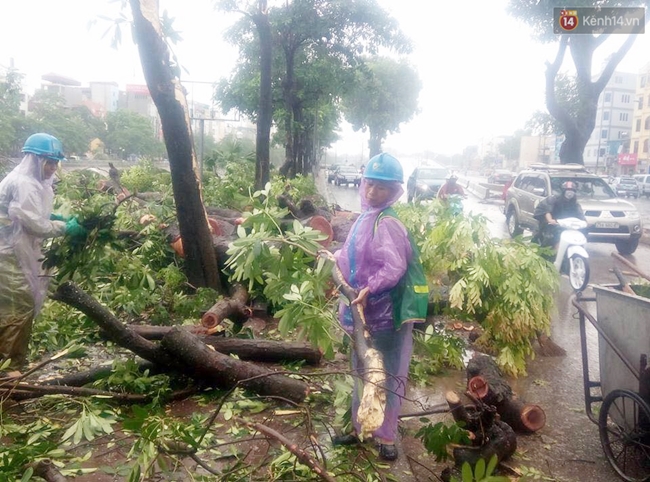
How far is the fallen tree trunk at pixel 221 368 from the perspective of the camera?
417 centimetres

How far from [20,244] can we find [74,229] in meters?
0.42

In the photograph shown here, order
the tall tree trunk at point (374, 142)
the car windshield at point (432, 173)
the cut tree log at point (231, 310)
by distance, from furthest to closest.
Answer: the tall tree trunk at point (374, 142) < the car windshield at point (432, 173) < the cut tree log at point (231, 310)

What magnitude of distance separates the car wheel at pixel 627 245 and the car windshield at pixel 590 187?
1250 mm

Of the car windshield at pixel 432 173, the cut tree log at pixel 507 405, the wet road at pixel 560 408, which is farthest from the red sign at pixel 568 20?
the cut tree log at pixel 507 405

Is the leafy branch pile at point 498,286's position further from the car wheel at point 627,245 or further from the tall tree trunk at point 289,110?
the tall tree trunk at point 289,110

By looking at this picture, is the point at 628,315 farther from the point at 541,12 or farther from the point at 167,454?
the point at 541,12

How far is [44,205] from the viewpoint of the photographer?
4.52m

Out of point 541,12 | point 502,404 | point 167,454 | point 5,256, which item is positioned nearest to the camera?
point 167,454

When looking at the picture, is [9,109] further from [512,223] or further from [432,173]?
[432,173]

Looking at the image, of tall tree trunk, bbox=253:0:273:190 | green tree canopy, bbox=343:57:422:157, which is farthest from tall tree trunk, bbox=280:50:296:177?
green tree canopy, bbox=343:57:422:157

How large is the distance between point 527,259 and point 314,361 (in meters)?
2.20

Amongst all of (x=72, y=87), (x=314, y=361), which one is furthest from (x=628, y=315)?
(x=72, y=87)

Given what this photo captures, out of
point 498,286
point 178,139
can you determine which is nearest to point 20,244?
point 178,139

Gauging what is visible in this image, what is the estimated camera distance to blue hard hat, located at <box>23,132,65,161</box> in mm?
4430
